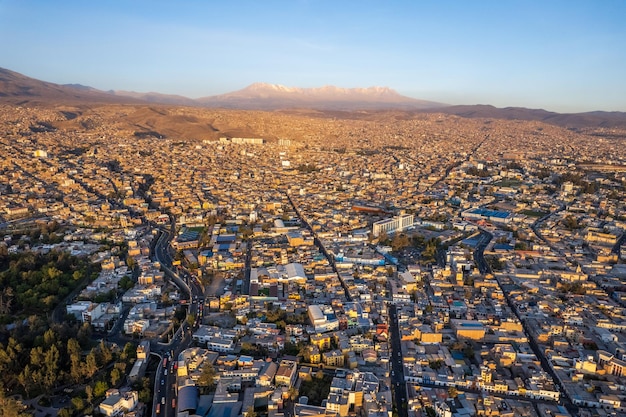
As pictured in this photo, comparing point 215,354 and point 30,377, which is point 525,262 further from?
point 30,377

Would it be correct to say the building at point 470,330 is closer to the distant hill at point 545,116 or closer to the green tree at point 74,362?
the green tree at point 74,362

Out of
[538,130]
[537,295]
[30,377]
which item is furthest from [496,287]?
[538,130]

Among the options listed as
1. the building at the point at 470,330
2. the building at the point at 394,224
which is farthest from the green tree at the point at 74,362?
the building at the point at 394,224

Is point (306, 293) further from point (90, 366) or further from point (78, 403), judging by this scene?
point (78, 403)

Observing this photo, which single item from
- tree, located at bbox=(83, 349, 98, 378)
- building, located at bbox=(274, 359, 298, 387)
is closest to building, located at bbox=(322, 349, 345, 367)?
building, located at bbox=(274, 359, 298, 387)

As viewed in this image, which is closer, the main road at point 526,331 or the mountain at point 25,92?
the main road at point 526,331

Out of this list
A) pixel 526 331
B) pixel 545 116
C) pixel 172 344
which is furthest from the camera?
pixel 545 116

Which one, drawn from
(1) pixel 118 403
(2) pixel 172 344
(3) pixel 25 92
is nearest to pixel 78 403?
(1) pixel 118 403
